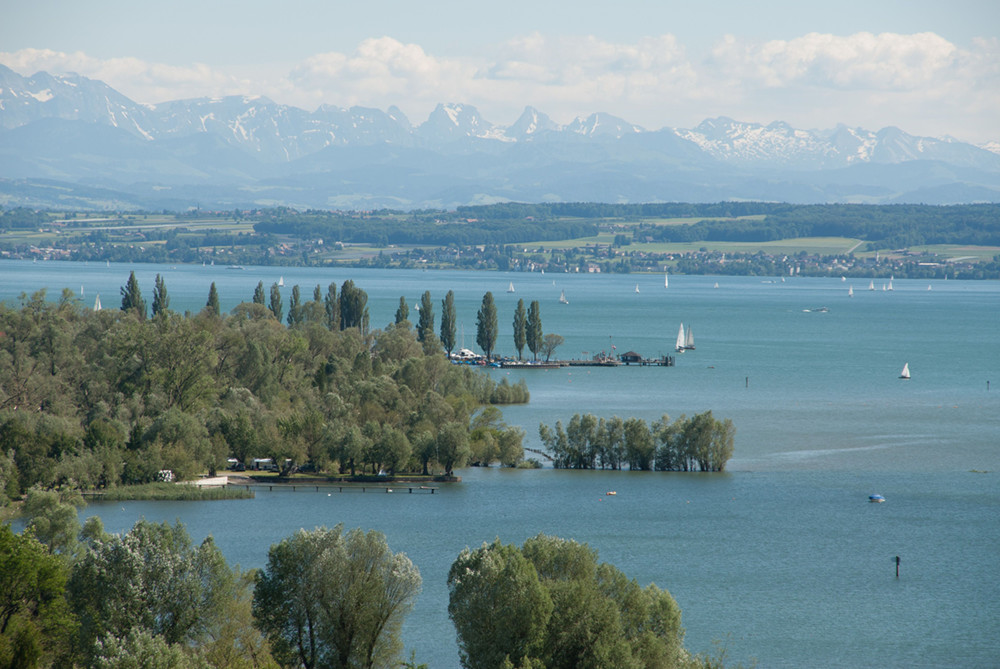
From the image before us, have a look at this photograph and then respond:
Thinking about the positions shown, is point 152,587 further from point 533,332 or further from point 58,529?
point 533,332

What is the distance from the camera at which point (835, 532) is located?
4881 centimetres

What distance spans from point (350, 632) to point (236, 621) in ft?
9.49

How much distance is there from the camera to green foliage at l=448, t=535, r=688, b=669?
2647 cm

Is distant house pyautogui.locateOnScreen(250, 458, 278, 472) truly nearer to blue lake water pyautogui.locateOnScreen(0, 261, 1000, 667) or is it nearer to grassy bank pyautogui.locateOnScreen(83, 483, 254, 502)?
grassy bank pyautogui.locateOnScreen(83, 483, 254, 502)

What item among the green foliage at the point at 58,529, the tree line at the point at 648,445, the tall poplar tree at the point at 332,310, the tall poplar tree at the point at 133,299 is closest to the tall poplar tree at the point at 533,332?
the tall poplar tree at the point at 332,310

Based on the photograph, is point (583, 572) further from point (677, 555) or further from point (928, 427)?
point (928, 427)

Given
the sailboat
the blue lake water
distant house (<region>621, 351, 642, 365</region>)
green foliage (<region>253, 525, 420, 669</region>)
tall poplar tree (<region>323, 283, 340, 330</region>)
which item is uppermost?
tall poplar tree (<region>323, 283, 340, 330</region>)

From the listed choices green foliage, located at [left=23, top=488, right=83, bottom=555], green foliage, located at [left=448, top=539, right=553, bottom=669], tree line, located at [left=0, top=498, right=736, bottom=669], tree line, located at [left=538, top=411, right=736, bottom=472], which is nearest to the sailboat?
tree line, located at [left=538, top=411, right=736, bottom=472]

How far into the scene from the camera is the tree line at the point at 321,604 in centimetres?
2678

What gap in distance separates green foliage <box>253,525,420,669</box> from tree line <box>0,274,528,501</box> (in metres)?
24.3

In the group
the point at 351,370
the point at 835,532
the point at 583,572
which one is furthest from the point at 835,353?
the point at 583,572

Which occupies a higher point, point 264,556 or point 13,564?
point 13,564

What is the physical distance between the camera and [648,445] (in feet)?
197

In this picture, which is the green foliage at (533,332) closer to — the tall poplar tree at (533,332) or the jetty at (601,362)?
the tall poplar tree at (533,332)
